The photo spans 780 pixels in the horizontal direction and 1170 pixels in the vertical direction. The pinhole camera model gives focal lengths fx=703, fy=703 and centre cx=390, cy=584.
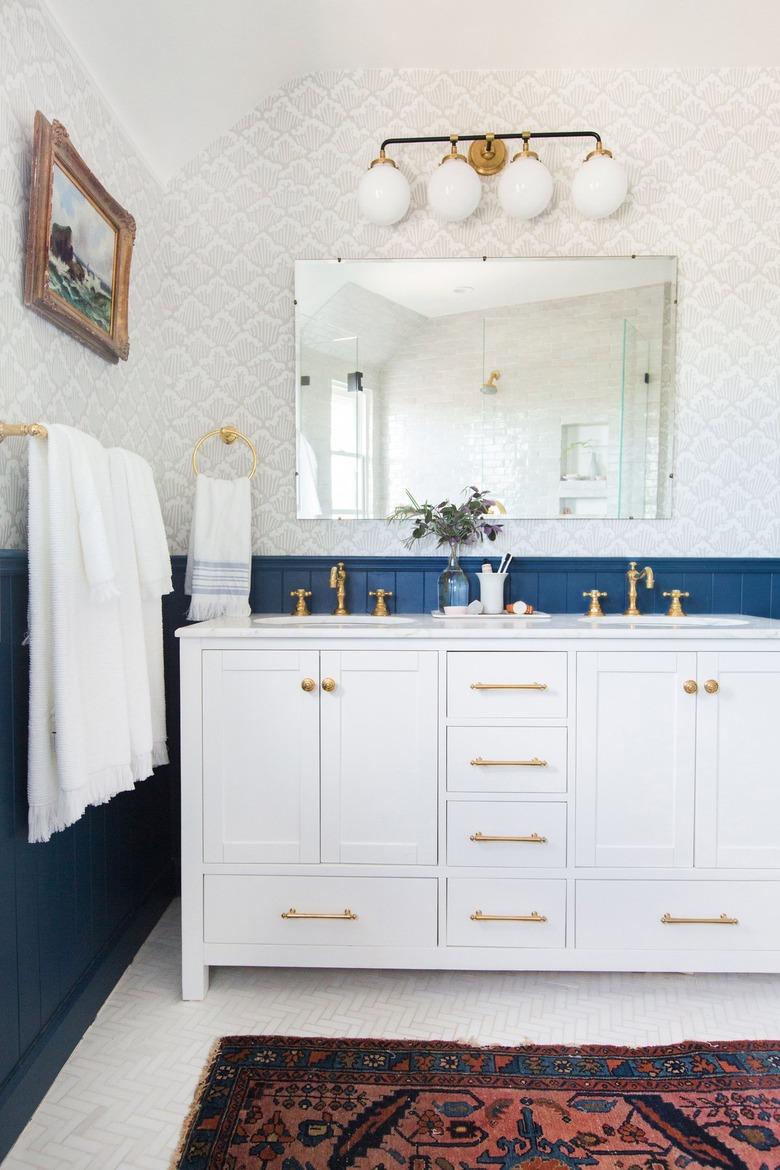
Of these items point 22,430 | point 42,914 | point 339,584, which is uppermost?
point 22,430

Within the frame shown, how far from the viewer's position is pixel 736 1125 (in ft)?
4.49

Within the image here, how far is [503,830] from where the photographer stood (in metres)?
1.75

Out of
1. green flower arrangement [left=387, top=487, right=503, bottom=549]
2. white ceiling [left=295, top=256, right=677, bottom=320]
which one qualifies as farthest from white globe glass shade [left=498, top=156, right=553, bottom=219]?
green flower arrangement [left=387, top=487, right=503, bottom=549]

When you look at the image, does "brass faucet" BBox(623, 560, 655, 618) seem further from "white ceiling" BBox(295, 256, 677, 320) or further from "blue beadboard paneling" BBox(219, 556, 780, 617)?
"white ceiling" BBox(295, 256, 677, 320)

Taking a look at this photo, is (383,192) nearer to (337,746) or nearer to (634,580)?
(634,580)

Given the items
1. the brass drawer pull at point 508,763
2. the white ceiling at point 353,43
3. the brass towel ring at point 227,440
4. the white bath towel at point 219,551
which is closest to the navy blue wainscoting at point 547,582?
the white bath towel at point 219,551

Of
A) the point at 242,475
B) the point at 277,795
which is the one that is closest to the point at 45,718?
the point at 277,795

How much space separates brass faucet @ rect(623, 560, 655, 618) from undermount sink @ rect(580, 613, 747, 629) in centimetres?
2

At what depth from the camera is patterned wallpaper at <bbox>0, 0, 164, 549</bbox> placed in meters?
1.39

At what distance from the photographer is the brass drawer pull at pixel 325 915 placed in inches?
69.1

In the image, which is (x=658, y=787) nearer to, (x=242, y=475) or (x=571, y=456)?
(x=571, y=456)

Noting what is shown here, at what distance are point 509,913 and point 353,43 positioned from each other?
2.49 meters

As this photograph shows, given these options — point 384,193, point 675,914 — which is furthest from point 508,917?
point 384,193

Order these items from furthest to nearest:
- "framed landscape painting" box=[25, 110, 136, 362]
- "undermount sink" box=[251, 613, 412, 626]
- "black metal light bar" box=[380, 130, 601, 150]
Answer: "black metal light bar" box=[380, 130, 601, 150] → "undermount sink" box=[251, 613, 412, 626] → "framed landscape painting" box=[25, 110, 136, 362]
